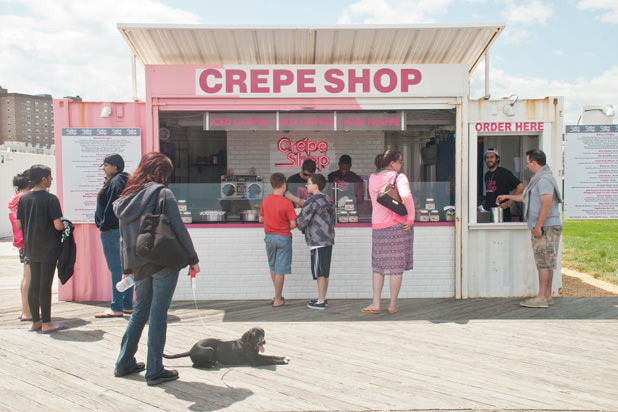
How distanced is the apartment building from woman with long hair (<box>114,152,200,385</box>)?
11600 cm

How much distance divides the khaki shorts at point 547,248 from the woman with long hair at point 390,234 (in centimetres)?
154

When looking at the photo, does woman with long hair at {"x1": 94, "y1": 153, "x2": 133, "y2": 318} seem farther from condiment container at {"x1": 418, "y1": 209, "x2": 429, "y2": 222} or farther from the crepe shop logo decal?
the crepe shop logo decal

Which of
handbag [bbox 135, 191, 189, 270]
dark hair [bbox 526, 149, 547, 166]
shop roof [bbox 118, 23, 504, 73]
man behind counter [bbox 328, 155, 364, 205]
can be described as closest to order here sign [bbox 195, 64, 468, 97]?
shop roof [bbox 118, 23, 504, 73]

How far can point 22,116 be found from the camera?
362 ft

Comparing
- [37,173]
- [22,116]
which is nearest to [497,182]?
[37,173]

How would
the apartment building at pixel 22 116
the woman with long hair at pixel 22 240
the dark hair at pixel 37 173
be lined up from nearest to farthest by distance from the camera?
the dark hair at pixel 37 173
the woman with long hair at pixel 22 240
the apartment building at pixel 22 116

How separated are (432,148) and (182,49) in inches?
141

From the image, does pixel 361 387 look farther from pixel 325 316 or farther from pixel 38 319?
pixel 38 319

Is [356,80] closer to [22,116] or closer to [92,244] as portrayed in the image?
[92,244]

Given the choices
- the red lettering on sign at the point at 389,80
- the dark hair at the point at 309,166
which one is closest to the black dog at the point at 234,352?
the dark hair at the point at 309,166

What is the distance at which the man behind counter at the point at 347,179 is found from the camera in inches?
286

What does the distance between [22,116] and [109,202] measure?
394 feet

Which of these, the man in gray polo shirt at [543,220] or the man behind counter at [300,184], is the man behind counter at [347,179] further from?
the man in gray polo shirt at [543,220]

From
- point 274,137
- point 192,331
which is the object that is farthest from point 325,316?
point 274,137
